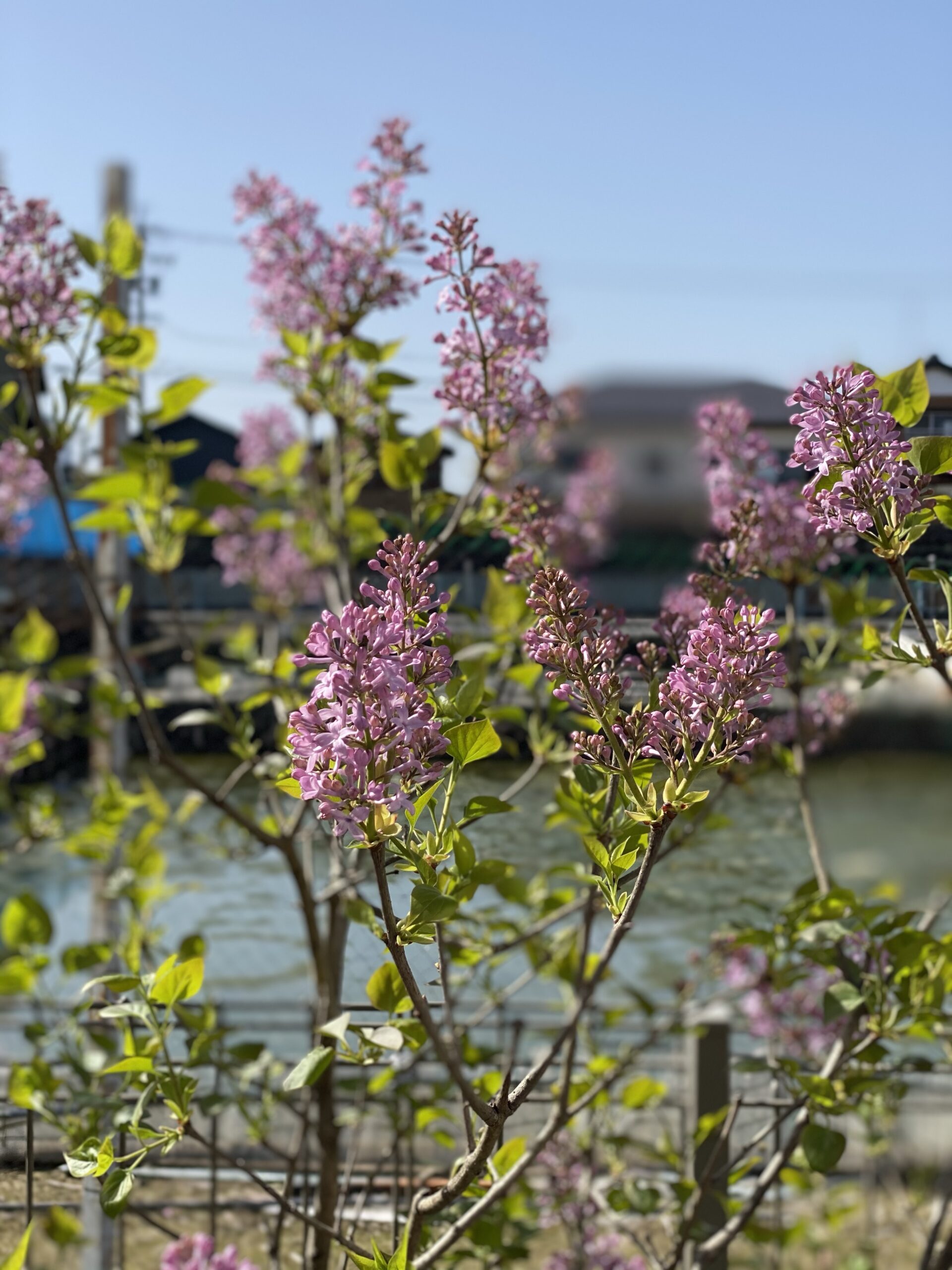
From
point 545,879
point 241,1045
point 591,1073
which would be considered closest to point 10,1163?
point 241,1045

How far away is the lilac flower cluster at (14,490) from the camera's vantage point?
7.62 feet

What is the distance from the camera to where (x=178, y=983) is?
71cm

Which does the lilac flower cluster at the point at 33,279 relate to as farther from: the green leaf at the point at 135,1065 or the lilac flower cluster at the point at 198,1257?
the lilac flower cluster at the point at 198,1257

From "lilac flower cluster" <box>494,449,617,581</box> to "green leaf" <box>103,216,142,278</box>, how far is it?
1.13ft

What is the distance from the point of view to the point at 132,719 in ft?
9.61

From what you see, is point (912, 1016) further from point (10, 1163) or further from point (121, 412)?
point (121, 412)

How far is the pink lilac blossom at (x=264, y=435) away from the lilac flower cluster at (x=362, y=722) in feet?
8.10

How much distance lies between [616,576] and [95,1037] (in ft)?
2.54

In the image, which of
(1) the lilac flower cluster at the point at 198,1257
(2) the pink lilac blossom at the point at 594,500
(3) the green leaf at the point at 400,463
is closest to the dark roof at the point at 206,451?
(2) the pink lilac blossom at the point at 594,500

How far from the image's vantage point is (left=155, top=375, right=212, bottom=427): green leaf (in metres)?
1.11

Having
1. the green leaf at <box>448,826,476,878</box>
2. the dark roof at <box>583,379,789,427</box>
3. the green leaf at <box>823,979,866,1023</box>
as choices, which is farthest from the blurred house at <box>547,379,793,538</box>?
the green leaf at <box>448,826,476,878</box>

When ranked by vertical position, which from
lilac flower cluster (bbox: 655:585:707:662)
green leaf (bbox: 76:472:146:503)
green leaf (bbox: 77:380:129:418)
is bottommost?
lilac flower cluster (bbox: 655:585:707:662)

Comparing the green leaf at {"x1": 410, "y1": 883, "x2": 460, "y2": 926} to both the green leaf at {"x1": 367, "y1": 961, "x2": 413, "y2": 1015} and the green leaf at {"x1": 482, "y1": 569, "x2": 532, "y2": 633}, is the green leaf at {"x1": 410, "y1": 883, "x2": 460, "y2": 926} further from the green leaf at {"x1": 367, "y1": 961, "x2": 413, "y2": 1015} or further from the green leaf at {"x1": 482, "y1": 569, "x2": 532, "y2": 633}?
the green leaf at {"x1": 482, "y1": 569, "x2": 532, "y2": 633}

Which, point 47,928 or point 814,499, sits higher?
point 814,499
